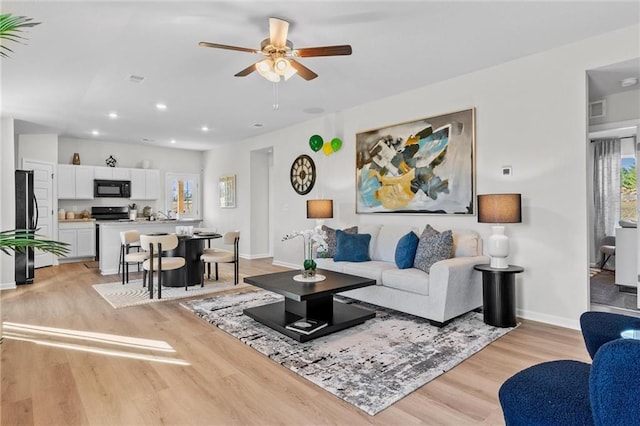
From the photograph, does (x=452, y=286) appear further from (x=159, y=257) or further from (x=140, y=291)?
(x=140, y=291)

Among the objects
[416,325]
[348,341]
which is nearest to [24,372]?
[348,341]

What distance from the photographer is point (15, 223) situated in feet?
17.9

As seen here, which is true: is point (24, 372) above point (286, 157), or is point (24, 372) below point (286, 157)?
below

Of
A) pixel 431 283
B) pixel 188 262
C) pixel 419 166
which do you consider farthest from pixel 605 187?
pixel 188 262

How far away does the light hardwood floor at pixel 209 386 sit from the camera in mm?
1989

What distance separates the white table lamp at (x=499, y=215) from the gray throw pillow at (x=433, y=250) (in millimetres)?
428

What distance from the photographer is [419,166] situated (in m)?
4.70

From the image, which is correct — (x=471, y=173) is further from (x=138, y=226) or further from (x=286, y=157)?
(x=138, y=226)

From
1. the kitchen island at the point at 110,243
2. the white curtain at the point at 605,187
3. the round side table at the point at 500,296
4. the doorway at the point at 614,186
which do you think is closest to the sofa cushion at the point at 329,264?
the round side table at the point at 500,296

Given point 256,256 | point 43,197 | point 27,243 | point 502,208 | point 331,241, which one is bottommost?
point 256,256

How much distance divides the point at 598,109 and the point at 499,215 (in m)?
2.18

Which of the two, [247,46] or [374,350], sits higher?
[247,46]

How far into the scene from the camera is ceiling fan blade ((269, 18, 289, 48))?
2.88 metres

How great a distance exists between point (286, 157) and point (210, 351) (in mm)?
4686
